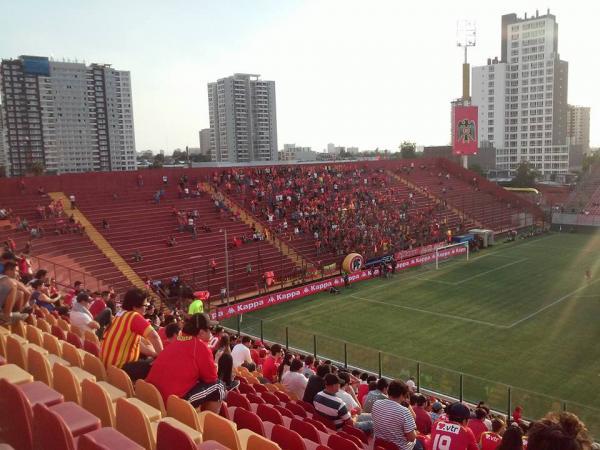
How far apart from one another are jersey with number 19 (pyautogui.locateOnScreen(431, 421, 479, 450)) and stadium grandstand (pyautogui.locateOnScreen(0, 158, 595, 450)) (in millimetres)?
25

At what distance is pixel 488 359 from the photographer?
68.6 feet

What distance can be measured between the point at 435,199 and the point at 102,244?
33.6 meters

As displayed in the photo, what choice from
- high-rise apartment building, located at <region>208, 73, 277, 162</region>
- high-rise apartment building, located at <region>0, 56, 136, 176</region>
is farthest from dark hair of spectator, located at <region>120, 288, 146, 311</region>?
high-rise apartment building, located at <region>208, 73, 277, 162</region>

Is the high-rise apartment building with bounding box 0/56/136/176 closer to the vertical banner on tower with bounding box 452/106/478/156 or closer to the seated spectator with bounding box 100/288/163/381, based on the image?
the vertical banner on tower with bounding box 452/106/478/156

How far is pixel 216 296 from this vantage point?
31469 mm

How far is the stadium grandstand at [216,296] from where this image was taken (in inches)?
189

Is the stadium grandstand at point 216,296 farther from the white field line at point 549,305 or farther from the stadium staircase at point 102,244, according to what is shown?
the white field line at point 549,305

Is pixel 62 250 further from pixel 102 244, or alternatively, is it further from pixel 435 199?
pixel 435 199

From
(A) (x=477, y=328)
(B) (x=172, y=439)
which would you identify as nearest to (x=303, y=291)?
(A) (x=477, y=328)

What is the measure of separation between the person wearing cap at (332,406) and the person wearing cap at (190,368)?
222 centimetres

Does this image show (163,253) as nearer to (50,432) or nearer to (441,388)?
(441,388)

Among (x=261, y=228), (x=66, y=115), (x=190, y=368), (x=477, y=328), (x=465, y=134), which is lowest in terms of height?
(x=477, y=328)

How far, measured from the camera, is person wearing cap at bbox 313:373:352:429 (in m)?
→ 7.30

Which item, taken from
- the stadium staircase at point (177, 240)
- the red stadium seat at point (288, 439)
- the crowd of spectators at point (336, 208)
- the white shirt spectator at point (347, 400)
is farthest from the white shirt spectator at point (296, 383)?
the crowd of spectators at point (336, 208)
